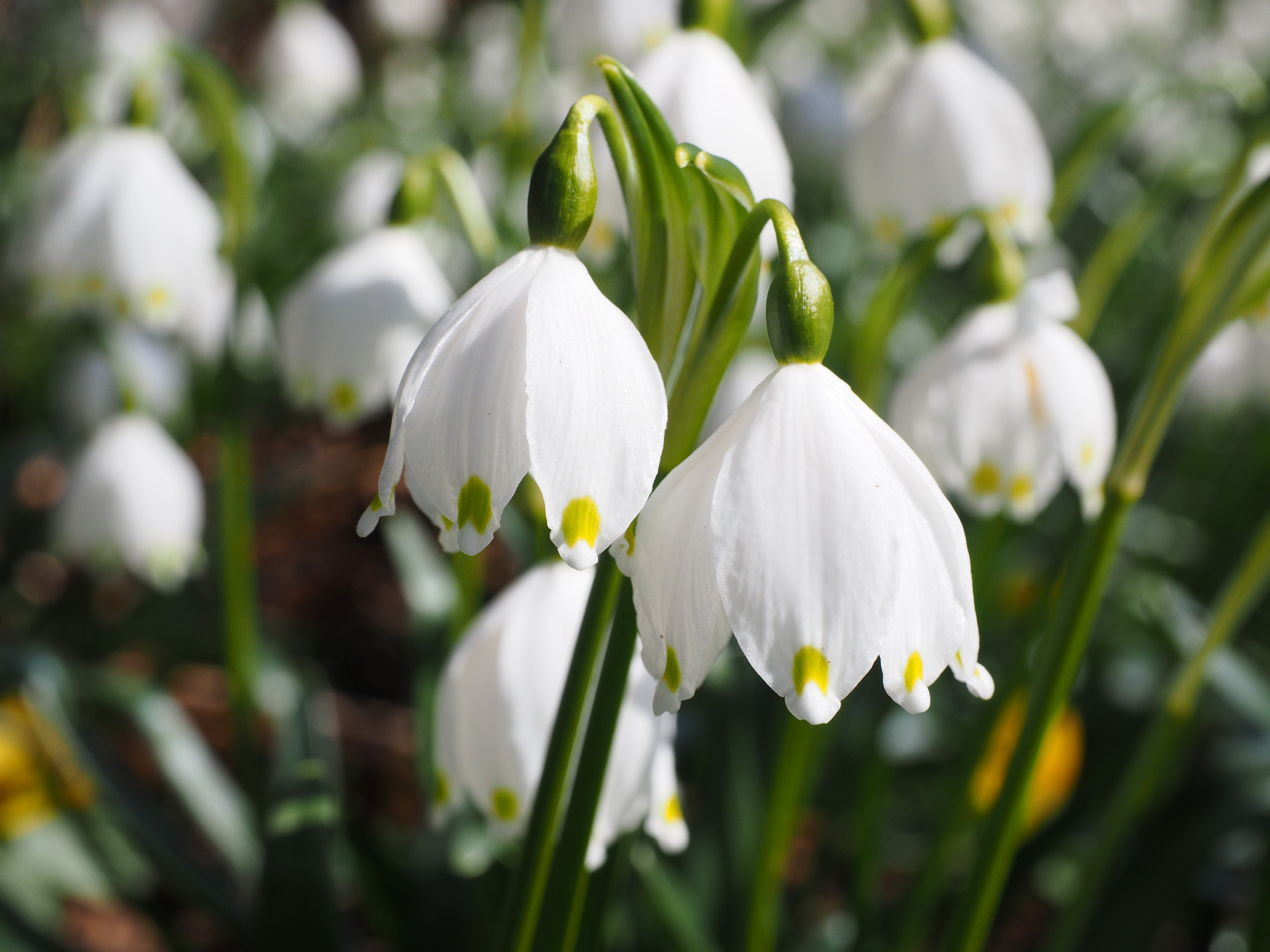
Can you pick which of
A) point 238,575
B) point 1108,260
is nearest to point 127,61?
point 238,575

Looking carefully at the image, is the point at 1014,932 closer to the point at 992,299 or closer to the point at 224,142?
the point at 992,299

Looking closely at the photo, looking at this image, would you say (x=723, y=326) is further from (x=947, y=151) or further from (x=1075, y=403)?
(x=947, y=151)

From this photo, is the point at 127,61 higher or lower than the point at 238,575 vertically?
higher

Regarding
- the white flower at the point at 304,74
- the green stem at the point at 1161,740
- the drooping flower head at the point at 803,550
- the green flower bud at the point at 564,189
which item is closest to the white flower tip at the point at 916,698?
the drooping flower head at the point at 803,550

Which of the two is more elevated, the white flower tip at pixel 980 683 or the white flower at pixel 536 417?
the white flower at pixel 536 417

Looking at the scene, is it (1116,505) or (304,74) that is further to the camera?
(304,74)

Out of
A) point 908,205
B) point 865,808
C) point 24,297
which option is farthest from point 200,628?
point 908,205

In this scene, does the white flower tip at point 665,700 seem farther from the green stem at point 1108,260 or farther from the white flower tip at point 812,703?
the green stem at point 1108,260
